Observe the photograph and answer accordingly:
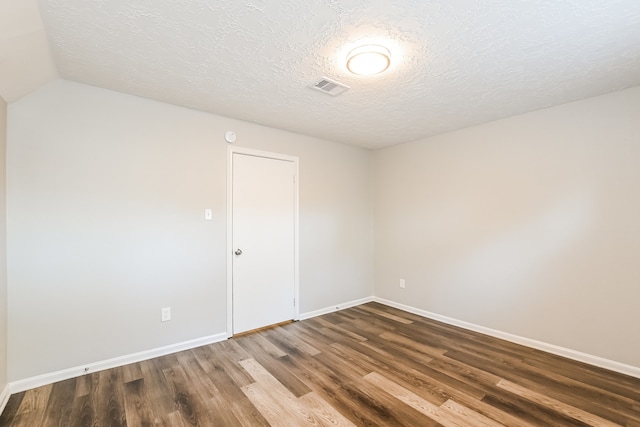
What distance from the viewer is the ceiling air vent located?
2.29 metres

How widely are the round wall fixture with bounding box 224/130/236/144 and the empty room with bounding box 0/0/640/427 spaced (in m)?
0.01

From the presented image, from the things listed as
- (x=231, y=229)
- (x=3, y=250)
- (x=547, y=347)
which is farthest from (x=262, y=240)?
(x=547, y=347)

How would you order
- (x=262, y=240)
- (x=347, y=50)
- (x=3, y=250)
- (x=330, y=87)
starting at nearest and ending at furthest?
(x=347, y=50) < (x=3, y=250) < (x=330, y=87) < (x=262, y=240)

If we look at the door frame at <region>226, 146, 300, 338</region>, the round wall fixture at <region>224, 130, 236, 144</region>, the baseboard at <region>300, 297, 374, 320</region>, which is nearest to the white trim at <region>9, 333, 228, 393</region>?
the door frame at <region>226, 146, 300, 338</region>

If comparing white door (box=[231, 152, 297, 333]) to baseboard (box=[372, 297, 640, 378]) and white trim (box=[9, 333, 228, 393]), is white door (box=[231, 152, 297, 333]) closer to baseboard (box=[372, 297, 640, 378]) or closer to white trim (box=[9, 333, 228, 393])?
white trim (box=[9, 333, 228, 393])

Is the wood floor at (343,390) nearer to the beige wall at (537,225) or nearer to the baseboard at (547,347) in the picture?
the baseboard at (547,347)

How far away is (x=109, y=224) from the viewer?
246cm

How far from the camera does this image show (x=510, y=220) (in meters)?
3.04

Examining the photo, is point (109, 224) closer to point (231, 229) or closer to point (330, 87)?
point (231, 229)

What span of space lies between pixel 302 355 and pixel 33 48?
9.97 ft

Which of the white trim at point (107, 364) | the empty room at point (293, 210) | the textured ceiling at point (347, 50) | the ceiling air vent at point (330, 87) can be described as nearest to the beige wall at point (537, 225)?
the empty room at point (293, 210)

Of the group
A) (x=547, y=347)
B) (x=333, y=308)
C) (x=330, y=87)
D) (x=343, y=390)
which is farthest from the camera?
(x=333, y=308)

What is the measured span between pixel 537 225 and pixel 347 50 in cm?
254

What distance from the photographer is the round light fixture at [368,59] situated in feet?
6.04
